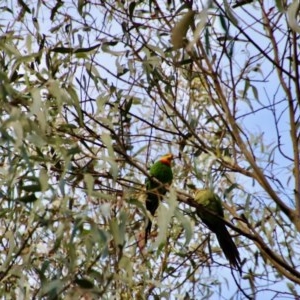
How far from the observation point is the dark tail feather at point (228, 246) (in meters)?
2.46

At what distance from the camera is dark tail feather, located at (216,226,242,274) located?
8.07ft

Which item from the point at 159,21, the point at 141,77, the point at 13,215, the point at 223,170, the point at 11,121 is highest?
the point at 159,21

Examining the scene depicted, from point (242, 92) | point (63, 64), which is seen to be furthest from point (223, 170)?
point (63, 64)

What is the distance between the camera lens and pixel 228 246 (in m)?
2.51

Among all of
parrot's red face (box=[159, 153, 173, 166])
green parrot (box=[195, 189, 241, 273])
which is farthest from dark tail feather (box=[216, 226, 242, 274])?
parrot's red face (box=[159, 153, 173, 166])

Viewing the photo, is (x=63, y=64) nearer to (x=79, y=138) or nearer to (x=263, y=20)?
(x=79, y=138)

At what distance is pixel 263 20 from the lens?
2.18m

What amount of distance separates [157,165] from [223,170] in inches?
19.4

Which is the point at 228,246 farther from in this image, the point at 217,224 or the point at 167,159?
the point at 167,159

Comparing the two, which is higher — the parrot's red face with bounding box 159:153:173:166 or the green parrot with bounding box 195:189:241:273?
the parrot's red face with bounding box 159:153:173:166

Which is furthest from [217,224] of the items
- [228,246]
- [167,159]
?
[167,159]

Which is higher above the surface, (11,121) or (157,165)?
(157,165)

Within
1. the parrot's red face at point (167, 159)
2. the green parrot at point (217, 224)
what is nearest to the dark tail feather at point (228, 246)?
the green parrot at point (217, 224)

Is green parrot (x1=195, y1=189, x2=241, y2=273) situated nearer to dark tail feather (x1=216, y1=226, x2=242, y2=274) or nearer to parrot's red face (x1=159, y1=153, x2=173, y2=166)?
dark tail feather (x1=216, y1=226, x2=242, y2=274)
